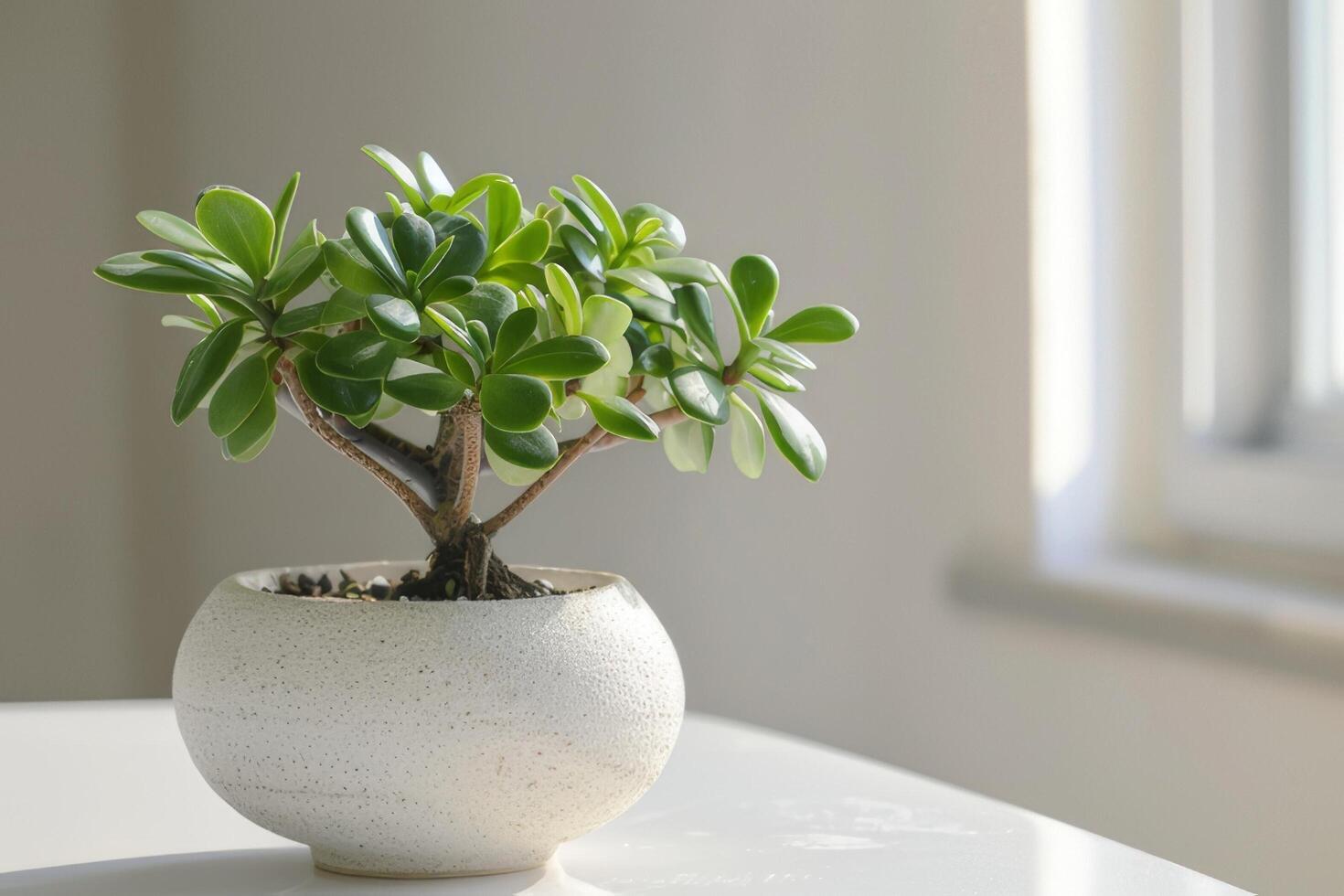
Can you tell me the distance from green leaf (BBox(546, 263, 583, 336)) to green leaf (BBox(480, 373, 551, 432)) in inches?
2.2

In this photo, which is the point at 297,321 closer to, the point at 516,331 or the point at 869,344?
the point at 516,331

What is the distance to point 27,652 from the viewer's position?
158 cm

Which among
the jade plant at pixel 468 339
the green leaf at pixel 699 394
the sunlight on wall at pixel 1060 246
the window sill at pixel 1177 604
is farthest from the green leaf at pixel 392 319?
the sunlight on wall at pixel 1060 246

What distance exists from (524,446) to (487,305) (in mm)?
55

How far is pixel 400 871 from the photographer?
55 cm

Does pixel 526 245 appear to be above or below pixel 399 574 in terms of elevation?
above

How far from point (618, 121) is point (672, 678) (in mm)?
1257

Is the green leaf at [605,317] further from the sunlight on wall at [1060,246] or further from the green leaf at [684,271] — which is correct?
the sunlight on wall at [1060,246]

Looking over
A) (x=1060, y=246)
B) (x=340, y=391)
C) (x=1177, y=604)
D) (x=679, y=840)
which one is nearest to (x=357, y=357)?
(x=340, y=391)

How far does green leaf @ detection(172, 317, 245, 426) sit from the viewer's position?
492mm

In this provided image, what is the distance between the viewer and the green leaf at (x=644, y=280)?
0.56 metres

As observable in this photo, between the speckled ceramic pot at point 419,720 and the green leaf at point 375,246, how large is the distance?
124mm

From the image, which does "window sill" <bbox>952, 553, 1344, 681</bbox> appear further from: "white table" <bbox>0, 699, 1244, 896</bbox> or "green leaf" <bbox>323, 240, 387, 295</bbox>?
"green leaf" <bbox>323, 240, 387, 295</bbox>

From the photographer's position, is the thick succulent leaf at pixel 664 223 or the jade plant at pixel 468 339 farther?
the thick succulent leaf at pixel 664 223
